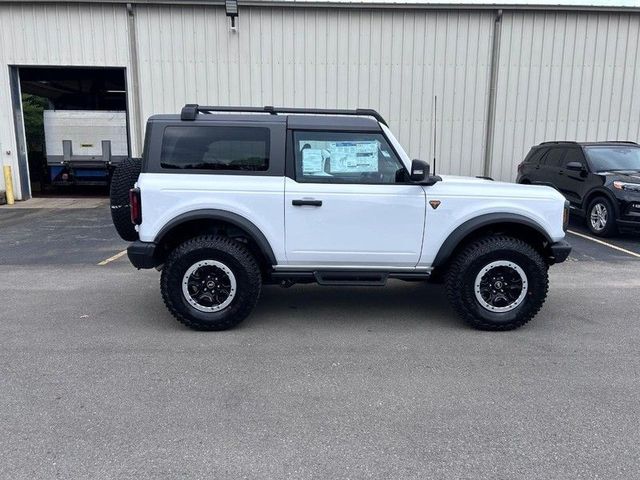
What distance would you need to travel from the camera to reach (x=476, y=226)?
4570 millimetres

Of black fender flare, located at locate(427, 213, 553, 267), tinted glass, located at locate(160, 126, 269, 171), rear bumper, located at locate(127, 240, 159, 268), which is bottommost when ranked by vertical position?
rear bumper, located at locate(127, 240, 159, 268)

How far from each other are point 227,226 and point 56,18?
11.3 metres

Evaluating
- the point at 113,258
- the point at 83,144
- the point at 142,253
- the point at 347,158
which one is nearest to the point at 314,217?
the point at 347,158

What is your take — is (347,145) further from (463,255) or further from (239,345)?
(239,345)

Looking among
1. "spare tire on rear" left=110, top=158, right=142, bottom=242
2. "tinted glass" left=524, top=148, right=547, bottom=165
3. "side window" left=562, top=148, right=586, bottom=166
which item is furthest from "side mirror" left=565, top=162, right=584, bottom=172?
"spare tire on rear" left=110, top=158, right=142, bottom=242

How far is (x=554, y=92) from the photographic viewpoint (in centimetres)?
1334

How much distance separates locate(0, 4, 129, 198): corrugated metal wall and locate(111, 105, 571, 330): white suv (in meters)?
10.1

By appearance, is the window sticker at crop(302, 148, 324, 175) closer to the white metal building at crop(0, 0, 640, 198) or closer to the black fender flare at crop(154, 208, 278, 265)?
the black fender flare at crop(154, 208, 278, 265)

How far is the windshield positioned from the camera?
377 inches

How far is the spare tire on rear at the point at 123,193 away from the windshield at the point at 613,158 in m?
8.33

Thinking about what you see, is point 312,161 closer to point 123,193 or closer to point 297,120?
point 297,120

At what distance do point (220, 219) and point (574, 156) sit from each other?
8.29m

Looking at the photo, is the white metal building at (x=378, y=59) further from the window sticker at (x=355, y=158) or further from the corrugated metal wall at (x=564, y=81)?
the window sticker at (x=355, y=158)

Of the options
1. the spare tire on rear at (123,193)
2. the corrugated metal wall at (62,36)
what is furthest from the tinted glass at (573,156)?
the corrugated metal wall at (62,36)
